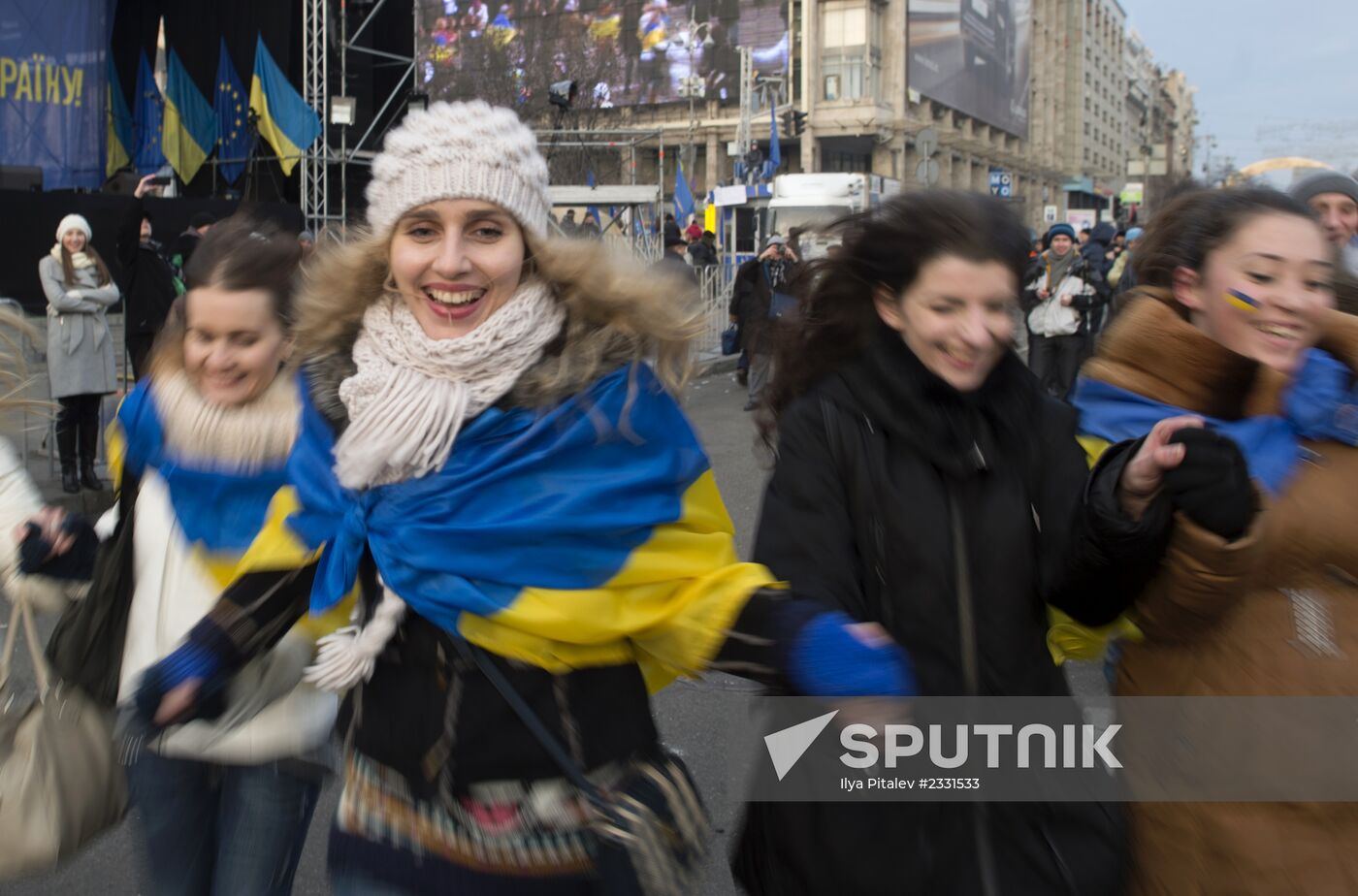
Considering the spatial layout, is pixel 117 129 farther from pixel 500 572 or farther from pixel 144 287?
pixel 500 572

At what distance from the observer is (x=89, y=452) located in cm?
808

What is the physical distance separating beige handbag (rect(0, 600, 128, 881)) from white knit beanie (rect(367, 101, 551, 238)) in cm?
108

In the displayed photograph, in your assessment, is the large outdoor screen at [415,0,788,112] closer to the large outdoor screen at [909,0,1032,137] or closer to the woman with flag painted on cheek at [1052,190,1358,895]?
the large outdoor screen at [909,0,1032,137]

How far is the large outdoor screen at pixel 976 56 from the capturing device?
6109cm

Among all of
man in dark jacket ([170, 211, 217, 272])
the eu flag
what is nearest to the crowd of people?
man in dark jacket ([170, 211, 217, 272])

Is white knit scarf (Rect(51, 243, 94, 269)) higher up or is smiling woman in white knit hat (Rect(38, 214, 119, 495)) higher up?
white knit scarf (Rect(51, 243, 94, 269))

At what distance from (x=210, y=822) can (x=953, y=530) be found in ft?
5.04

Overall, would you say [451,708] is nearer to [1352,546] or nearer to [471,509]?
[471,509]

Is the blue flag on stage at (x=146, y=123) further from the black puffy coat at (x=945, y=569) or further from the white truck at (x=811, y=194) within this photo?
the black puffy coat at (x=945, y=569)

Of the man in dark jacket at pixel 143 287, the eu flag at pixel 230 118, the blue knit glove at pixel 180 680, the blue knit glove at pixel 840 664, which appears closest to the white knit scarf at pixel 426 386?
the blue knit glove at pixel 180 680

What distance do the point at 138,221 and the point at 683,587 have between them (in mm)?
8268

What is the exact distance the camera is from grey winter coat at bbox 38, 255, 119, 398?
7918 millimetres

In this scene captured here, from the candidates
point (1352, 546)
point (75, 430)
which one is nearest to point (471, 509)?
point (1352, 546)

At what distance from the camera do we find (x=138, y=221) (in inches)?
346
